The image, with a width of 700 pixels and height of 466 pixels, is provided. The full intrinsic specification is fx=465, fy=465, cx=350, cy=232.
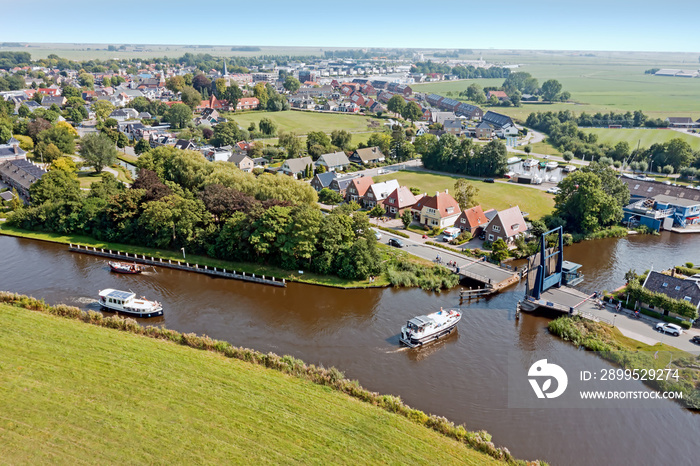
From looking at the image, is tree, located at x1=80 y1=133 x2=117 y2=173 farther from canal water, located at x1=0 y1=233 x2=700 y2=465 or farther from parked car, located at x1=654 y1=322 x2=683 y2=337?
parked car, located at x1=654 y1=322 x2=683 y2=337

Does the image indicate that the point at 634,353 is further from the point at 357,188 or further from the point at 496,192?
the point at 496,192

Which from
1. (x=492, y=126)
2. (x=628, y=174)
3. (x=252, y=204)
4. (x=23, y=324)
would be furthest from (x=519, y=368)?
(x=492, y=126)

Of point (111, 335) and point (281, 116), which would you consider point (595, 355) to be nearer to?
point (111, 335)

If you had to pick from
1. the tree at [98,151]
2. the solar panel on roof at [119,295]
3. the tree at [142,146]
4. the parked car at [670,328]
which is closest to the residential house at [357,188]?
the solar panel on roof at [119,295]

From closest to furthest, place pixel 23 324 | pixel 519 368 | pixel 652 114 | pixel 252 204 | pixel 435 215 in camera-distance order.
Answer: pixel 519 368, pixel 23 324, pixel 252 204, pixel 435 215, pixel 652 114

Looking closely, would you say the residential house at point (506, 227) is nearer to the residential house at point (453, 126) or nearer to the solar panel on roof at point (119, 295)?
the solar panel on roof at point (119, 295)

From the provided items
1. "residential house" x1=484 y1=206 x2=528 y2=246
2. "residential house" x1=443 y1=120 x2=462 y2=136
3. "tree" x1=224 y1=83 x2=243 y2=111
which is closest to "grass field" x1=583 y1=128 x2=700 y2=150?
"residential house" x1=443 y1=120 x2=462 y2=136

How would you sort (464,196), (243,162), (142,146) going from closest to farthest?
(464,196)
(243,162)
(142,146)

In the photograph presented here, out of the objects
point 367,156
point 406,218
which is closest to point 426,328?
point 406,218
